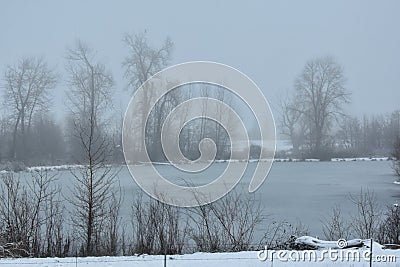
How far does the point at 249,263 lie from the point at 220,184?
8707mm

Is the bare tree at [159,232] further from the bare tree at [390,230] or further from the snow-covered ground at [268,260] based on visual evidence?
the bare tree at [390,230]

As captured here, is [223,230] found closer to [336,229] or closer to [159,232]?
[159,232]

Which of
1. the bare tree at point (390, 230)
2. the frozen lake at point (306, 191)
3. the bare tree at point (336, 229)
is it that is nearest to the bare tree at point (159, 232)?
the frozen lake at point (306, 191)

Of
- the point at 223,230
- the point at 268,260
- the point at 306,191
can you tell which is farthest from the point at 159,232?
the point at 306,191

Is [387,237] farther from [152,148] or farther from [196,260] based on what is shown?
[152,148]

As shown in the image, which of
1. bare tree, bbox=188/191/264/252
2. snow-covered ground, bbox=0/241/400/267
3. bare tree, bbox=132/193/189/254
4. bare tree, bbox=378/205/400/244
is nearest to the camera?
snow-covered ground, bbox=0/241/400/267

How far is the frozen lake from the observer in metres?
12.1

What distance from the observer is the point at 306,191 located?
1692 centimetres

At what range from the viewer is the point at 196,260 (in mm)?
5750

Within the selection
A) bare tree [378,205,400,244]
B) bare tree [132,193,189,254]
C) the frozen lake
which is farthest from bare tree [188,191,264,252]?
bare tree [378,205,400,244]

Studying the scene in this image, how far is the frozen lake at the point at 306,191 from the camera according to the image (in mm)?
12125

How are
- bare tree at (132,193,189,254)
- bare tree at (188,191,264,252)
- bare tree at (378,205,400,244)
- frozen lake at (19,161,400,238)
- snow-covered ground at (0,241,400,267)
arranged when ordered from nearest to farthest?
snow-covered ground at (0,241,400,267), bare tree at (188,191,264,252), bare tree at (132,193,189,254), bare tree at (378,205,400,244), frozen lake at (19,161,400,238)

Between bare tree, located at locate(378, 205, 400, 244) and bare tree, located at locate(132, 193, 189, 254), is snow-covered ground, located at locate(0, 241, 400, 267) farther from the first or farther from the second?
bare tree, located at locate(378, 205, 400, 244)

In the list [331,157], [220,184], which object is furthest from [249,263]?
[331,157]
